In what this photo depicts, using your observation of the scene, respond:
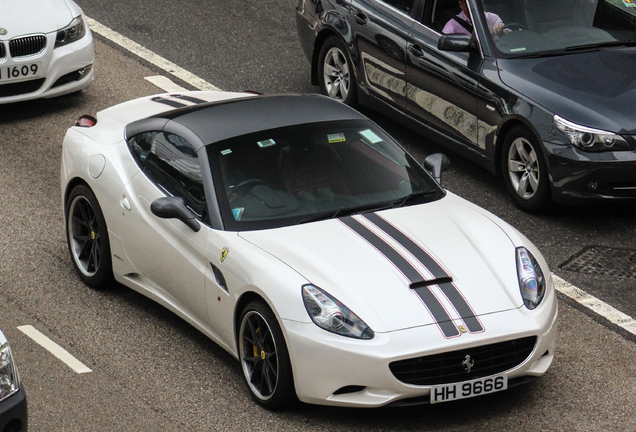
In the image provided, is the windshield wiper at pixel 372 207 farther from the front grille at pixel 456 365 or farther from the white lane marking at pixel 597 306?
the white lane marking at pixel 597 306

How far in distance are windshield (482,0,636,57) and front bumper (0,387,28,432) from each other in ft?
19.2

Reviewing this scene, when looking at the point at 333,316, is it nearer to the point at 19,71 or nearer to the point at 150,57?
the point at 19,71

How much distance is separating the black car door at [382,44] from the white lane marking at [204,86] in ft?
6.18

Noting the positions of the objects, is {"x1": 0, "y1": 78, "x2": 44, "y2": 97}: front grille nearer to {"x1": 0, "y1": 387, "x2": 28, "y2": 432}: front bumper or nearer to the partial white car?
the partial white car

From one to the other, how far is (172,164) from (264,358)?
67.5 inches

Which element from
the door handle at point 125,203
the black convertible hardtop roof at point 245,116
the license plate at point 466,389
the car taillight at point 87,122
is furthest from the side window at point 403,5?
the license plate at point 466,389

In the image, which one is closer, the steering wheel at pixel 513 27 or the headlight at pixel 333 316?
the headlight at pixel 333 316

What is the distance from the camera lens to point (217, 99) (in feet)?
30.6

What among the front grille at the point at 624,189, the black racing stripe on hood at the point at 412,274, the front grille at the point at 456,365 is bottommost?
the front grille at the point at 624,189

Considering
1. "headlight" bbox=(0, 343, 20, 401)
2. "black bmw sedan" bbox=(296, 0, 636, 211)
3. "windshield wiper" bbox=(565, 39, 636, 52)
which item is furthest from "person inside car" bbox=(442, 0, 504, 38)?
"headlight" bbox=(0, 343, 20, 401)

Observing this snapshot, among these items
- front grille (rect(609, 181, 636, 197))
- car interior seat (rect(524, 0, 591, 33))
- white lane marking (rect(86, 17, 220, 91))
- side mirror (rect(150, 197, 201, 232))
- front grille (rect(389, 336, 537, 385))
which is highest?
car interior seat (rect(524, 0, 591, 33))

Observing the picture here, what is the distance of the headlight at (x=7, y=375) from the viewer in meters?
5.48

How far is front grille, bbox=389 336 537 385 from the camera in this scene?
252 inches

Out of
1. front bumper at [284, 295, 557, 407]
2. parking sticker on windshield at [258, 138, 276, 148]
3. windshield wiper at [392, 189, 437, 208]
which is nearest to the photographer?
front bumper at [284, 295, 557, 407]
